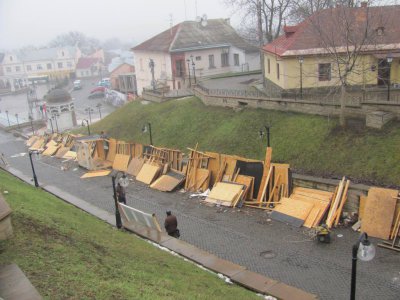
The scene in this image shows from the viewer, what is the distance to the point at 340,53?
24750 millimetres

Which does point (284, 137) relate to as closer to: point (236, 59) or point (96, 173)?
point (96, 173)

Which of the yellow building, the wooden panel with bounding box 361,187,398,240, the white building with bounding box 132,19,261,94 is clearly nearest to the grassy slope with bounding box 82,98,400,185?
the wooden panel with bounding box 361,187,398,240

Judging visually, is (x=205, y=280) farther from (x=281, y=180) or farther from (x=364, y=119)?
(x=364, y=119)

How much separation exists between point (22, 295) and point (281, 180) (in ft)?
42.3

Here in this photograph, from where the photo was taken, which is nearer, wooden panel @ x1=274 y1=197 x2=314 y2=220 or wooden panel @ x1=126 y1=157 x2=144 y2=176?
wooden panel @ x1=274 y1=197 x2=314 y2=220

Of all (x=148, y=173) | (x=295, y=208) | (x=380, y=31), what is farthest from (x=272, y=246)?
(x=380, y=31)

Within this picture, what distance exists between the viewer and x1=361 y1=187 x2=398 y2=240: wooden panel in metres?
15.3

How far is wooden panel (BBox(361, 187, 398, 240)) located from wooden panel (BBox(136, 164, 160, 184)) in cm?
1238

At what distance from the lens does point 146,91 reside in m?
41.3

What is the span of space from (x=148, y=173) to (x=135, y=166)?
2090 mm

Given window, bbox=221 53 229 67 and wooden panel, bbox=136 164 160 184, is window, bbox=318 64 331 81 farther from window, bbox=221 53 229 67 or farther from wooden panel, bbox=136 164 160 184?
window, bbox=221 53 229 67

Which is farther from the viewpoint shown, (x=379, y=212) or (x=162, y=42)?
(x=162, y=42)

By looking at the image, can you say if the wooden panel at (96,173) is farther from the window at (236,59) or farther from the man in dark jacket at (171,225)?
the window at (236,59)

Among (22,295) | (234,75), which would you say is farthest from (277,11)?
(22,295)
